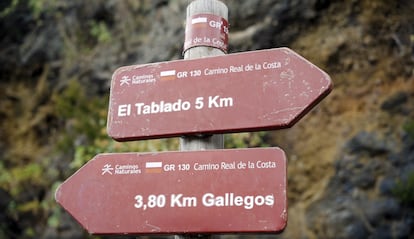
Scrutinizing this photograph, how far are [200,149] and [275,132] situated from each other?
445 cm

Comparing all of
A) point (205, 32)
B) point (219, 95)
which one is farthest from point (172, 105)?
point (205, 32)

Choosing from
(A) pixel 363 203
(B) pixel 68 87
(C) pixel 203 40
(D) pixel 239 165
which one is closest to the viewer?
(D) pixel 239 165

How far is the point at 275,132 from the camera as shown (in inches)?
264

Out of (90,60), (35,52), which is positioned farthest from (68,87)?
(35,52)

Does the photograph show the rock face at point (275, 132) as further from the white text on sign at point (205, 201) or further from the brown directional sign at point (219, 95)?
the white text on sign at point (205, 201)

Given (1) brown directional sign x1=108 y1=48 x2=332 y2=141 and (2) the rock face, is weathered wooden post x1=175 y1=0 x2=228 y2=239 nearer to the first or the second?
(1) brown directional sign x1=108 y1=48 x2=332 y2=141

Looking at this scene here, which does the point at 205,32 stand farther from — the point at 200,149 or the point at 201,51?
the point at 200,149

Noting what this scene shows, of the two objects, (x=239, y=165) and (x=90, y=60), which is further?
(x=90, y=60)

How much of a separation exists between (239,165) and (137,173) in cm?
50

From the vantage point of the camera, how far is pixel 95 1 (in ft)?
30.1

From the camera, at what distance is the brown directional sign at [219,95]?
2.28 metres

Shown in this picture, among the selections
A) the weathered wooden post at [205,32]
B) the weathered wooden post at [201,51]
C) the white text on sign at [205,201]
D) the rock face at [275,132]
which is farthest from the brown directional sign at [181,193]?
the rock face at [275,132]

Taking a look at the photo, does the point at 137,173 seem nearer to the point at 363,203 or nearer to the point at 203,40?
the point at 203,40

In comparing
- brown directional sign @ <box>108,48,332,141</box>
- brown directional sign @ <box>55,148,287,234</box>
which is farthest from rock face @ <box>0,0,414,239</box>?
brown directional sign @ <box>55,148,287,234</box>
